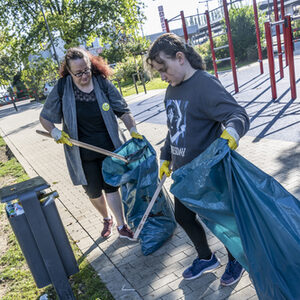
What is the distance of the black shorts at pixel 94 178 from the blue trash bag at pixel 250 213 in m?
1.45

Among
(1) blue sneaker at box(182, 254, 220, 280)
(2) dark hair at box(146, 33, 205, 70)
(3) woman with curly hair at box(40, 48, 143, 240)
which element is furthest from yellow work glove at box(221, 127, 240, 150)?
(3) woman with curly hair at box(40, 48, 143, 240)

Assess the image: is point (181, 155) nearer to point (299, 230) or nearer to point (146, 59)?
point (146, 59)

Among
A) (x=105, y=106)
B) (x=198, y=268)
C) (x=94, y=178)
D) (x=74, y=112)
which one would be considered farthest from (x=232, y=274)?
(x=74, y=112)

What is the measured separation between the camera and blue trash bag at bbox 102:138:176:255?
3271 millimetres

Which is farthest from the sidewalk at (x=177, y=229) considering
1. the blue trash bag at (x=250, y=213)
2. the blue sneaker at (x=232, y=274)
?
the blue trash bag at (x=250, y=213)

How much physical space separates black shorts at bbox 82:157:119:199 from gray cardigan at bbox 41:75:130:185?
0.21 ft

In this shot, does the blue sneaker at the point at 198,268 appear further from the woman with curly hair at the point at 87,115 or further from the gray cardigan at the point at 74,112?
the gray cardigan at the point at 74,112

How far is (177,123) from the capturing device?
2453 millimetres

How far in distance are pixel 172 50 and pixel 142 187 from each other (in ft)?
4.56

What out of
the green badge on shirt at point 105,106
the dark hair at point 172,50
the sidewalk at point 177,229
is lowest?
the sidewalk at point 177,229

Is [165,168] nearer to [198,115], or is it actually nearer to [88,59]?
[198,115]

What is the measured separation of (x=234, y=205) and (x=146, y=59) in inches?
42.6

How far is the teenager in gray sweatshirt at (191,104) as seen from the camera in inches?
83.8

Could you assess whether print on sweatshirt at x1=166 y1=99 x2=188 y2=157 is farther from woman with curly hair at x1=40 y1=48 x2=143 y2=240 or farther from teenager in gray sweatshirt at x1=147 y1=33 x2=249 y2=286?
woman with curly hair at x1=40 y1=48 x2=143 y2=240
